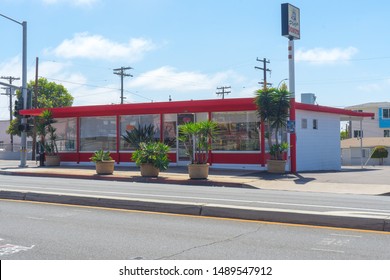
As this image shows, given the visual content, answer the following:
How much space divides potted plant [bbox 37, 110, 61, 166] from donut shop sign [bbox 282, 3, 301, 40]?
15.2 metres

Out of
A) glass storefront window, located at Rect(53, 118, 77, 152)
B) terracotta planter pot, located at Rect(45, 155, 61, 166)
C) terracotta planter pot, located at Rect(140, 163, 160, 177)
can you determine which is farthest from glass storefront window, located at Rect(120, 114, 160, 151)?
terracotta planter pot, located at Rect(140, 163, 160, 177)

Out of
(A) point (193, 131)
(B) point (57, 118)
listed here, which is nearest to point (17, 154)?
(B) point (57, 118)

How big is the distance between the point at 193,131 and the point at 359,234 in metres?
12.3

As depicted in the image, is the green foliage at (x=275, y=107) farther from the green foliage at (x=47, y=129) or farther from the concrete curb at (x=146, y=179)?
the green foliage at (x=47, y=129)

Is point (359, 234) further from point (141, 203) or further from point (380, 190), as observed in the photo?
point (380, 190)

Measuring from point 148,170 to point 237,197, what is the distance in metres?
8.30

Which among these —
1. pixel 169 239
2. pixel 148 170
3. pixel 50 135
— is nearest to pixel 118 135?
pixel 50 135

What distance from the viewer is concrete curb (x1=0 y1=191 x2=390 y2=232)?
8.73 m

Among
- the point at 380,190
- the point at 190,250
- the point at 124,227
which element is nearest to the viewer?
the point at 190,250

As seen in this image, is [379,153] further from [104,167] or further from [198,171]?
[104,167]

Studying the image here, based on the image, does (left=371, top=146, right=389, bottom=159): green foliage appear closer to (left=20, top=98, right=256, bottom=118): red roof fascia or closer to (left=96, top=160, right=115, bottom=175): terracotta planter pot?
(left=20, top=98, right=256, bottom=118): red roof fascia

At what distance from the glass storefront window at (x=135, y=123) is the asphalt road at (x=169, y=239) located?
57.4 ft

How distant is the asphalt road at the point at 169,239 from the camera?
22.2ft

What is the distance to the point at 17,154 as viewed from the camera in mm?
52125
